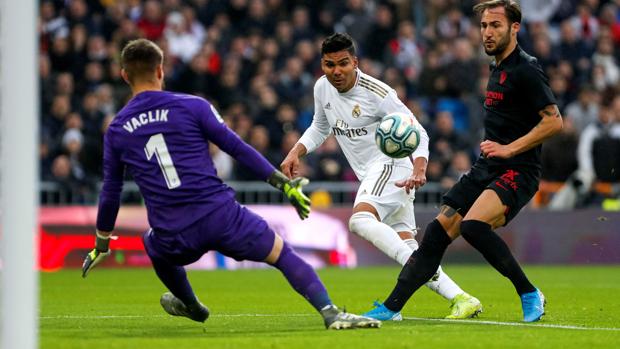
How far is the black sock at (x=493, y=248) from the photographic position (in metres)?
9.52

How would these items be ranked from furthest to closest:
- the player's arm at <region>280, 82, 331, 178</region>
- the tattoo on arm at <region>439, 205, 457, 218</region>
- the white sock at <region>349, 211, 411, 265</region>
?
the player's arm at <region>280, 82, 331, 178</region> → the white sock at <region>349, 211, 411, 265</region> → the tattoo on arm at <region>439, 205, 457, 218</region>

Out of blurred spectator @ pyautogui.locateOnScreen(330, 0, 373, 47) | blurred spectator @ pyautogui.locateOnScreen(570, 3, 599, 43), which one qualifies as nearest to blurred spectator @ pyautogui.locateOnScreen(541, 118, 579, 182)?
blurred spectator @ pyautogui.locateOnScreen(570, 3, 599, 43)

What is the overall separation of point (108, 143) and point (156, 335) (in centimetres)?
138

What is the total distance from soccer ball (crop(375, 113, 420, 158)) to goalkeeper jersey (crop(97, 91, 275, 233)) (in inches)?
89.2

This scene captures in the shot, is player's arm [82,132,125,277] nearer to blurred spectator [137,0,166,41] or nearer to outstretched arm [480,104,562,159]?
outstretched arm [480,104,562,159]

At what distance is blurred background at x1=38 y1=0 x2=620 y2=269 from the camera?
2084 centimetres

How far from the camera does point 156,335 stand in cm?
870

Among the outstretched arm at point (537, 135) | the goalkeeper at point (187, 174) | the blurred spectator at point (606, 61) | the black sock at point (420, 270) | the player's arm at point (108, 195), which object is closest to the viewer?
the goalkeeper at point (187, 174)

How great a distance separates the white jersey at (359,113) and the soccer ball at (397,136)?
380 mm

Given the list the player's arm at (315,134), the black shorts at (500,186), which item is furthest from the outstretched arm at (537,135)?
the player's arm at (315,134)

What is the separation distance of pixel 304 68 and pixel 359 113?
12.7 metres

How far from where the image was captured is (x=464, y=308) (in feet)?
33.5

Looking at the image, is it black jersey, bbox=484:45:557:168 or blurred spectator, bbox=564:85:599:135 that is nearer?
black jersey, bbox=484:45:557:168

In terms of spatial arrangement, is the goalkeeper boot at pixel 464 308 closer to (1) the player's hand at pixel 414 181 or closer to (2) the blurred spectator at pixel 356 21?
(1) the player's hand at pixel 414 181
